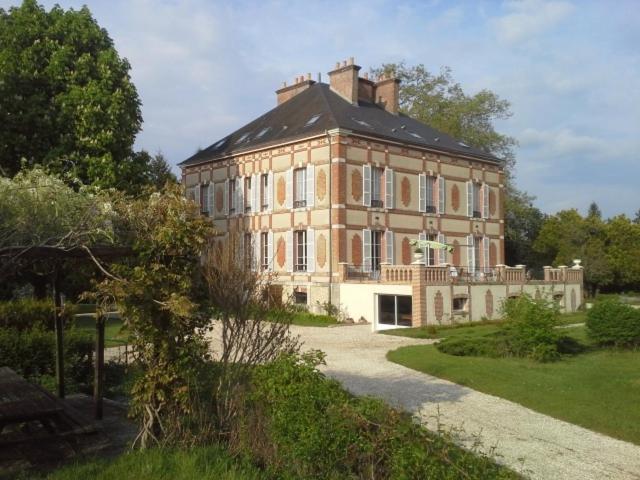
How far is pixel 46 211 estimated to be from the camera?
5.53 meters

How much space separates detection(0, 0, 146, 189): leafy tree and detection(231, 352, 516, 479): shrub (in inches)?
523

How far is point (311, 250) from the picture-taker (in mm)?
24781

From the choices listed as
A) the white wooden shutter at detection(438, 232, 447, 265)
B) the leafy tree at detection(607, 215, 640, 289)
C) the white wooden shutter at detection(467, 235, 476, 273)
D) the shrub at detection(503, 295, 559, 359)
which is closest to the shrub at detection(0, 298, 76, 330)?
the shrub at detection(503, 295, 559, 359)

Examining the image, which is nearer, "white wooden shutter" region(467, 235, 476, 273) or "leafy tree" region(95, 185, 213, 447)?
"leafy tree" region(95, 185, 213, 447)

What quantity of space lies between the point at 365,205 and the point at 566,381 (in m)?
14.9

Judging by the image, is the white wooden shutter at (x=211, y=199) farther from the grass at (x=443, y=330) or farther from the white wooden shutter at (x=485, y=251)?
the white wooden shutter at (x=485, y=251)

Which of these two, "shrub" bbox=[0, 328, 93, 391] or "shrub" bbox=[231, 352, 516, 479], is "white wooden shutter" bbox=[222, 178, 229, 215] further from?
"shrub" bbox=[231, 352, 516, 479]

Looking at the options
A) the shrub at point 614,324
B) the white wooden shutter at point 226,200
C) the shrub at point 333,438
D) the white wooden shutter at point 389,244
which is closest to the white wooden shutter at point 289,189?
the white wooden shutter at point 389,244

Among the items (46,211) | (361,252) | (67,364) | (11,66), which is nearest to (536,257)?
(361,252)

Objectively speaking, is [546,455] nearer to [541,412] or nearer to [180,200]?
[541,412]

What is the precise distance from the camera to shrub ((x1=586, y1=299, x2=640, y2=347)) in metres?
13.7

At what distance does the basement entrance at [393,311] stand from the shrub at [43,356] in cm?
1277

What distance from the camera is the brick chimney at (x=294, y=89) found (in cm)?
3133

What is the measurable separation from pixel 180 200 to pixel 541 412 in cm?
616
